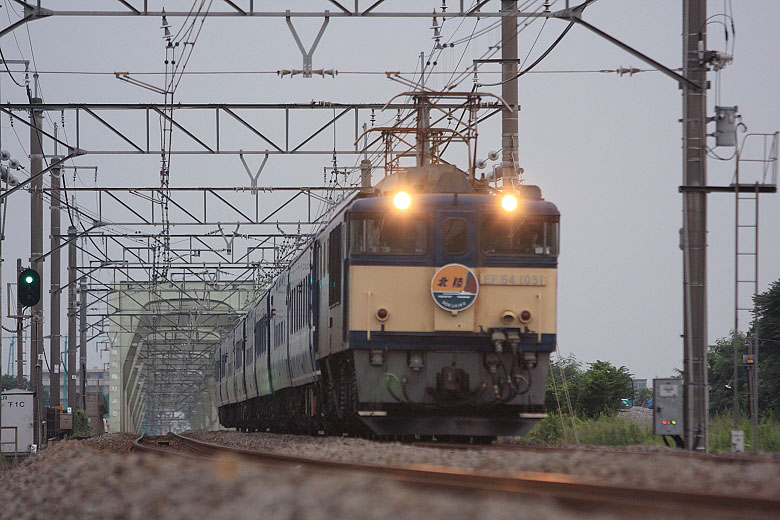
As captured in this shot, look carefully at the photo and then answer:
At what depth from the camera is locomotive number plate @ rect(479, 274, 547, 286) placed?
1517 centimetres

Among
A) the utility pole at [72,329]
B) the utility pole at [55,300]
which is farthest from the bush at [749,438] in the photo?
the utility pole at [72,329]

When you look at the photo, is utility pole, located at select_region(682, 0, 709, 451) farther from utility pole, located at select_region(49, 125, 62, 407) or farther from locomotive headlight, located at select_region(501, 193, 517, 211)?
utility pole, located at select_region(49, 125, 62, 407)

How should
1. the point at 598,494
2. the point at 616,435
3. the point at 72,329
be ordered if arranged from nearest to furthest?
the point at 598,494, the point at 616,435, the point at 72,329

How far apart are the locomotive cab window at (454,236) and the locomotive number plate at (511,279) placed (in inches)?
18.5

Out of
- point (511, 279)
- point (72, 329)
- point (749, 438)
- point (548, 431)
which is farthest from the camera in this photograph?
point (72, 329)

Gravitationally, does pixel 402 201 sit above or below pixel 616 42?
below

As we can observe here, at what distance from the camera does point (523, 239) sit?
15375 millimetres

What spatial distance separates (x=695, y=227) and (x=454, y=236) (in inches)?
121

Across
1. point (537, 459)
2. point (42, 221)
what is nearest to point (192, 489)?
point (537, 459)

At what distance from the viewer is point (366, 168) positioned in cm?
2781

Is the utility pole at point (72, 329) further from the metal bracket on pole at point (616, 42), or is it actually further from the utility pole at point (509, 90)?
the metal bracket on pole at point (616, 42)

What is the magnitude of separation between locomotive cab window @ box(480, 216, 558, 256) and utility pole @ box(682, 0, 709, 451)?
1.71 metres

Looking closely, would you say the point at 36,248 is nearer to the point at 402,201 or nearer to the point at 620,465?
the point at 402,201

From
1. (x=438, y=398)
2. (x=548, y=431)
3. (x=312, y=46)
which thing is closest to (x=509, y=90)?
(x=312, y=46)
